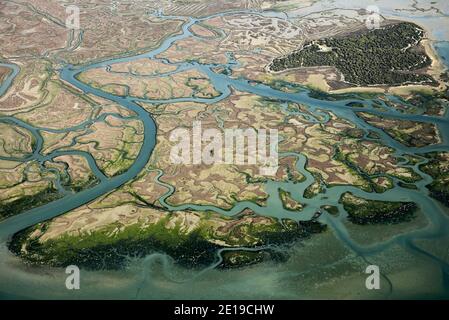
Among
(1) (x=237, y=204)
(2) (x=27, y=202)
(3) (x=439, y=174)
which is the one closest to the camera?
(1) (x=237, y=204)

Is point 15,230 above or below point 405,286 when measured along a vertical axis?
above

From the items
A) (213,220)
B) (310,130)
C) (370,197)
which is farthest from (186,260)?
(310,130)

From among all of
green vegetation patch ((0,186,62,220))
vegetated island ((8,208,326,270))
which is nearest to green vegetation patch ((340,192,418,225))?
vegetated island ((8,208,326,270))

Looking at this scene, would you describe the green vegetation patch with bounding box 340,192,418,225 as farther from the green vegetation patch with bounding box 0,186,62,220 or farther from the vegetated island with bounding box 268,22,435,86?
the green vegetation patch with bounding box 0,186,62,220

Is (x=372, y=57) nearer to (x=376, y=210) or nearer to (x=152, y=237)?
(x=376, y=210)

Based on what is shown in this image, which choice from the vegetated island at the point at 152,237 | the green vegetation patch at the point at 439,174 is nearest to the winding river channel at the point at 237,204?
the green vegetation patch at the point at 439,174

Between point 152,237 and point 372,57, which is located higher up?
point 372,57

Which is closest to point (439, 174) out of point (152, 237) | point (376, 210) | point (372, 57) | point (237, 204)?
point (376, 210)

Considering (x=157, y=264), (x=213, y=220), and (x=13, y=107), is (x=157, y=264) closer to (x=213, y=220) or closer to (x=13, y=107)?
(x=213, y=220)

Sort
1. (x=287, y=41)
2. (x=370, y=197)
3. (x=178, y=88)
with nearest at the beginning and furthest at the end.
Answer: (x=370, y=197) → (x=178, y=88) → (x=287, y=41)
